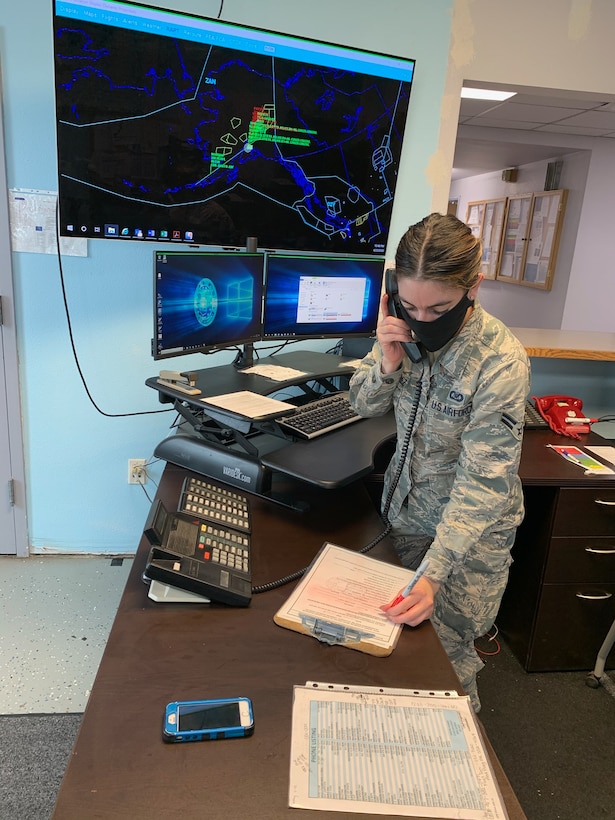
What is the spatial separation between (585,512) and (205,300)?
1392mm

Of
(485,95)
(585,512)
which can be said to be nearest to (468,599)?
(585,512)

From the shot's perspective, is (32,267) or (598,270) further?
(598,270)

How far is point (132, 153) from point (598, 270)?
4822mm

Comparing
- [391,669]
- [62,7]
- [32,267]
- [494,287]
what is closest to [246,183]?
[62,7]

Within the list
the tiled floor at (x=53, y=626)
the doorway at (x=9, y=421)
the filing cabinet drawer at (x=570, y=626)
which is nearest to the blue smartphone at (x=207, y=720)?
the tiled floor at (x=53, y=626)

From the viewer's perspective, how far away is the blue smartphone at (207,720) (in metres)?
0.83

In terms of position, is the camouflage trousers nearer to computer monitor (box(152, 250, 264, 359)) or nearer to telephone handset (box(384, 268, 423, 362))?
telephone handset (box(384, 268, 423, 362))

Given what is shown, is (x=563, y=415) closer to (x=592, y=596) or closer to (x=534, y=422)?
(x=534, y=422)

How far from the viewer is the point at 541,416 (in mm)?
2385

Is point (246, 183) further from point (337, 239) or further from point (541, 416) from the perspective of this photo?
point (541, 416)

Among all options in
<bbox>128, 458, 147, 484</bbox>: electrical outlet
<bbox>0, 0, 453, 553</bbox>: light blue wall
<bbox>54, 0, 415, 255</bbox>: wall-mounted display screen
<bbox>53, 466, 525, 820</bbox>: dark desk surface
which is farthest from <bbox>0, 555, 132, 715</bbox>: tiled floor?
<bbox>54, 0, 415, 255</bbox>: wall-mounted display screen

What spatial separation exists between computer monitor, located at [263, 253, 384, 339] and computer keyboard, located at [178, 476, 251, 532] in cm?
75

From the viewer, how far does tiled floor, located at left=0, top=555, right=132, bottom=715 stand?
6.33 ft

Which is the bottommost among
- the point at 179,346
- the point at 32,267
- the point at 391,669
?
the point at 391,669
